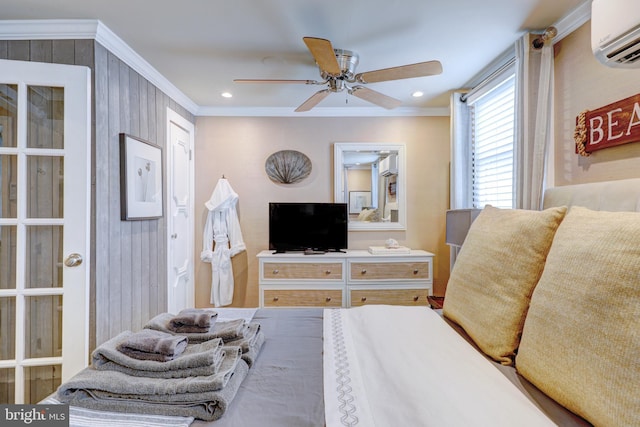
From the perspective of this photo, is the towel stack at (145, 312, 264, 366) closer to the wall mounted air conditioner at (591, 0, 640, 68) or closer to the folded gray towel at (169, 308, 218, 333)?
the folded gray towel at (169, 308, 218, 333)

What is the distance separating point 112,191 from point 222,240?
136 centimetres

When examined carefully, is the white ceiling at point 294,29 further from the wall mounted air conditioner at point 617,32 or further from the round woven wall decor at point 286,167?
the round woven wall decor at point 286,167

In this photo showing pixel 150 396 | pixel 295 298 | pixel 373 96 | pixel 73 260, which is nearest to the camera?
pixel 150 396

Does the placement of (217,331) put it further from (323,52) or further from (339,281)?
(339,281)

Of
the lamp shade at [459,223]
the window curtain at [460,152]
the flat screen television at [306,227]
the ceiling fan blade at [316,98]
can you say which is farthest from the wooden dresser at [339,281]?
the ceiling fan blade at [316,98]

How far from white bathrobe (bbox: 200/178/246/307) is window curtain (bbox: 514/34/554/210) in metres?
2.62

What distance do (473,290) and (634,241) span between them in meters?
0.58

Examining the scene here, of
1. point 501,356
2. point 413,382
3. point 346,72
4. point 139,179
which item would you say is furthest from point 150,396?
point 346,72

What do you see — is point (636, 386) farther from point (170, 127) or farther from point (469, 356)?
point (170, 127)

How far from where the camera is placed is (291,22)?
1.76 meters

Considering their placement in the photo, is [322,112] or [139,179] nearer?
[139,179]

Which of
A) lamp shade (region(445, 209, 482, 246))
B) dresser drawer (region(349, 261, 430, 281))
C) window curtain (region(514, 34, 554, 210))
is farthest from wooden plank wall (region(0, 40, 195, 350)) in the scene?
window curtain (region(514, 34, 554, 210))

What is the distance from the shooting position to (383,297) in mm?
2820

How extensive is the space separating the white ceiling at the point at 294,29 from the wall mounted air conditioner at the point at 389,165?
920mm
